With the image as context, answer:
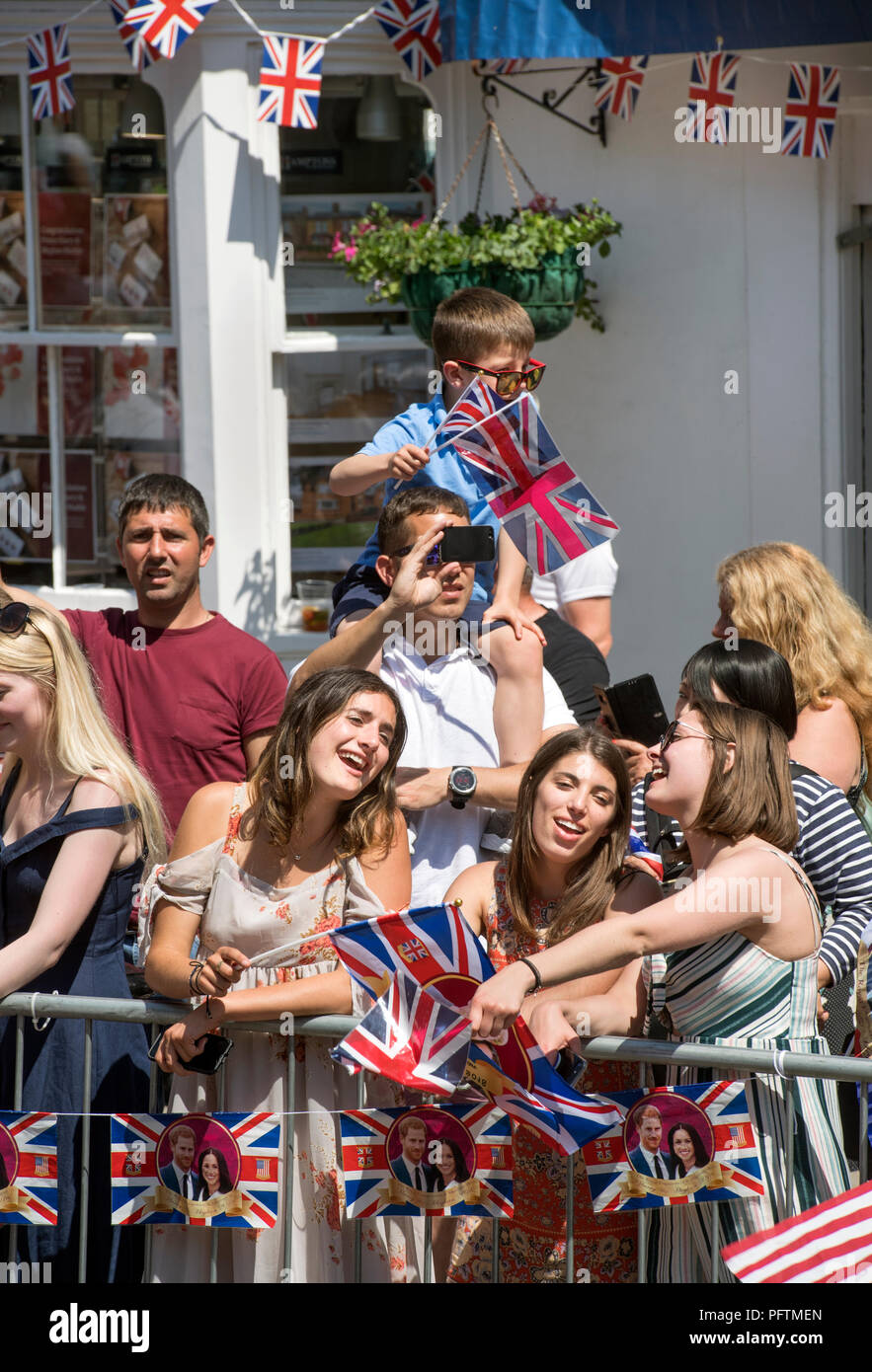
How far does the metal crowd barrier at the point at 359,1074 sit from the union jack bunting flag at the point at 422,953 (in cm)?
18

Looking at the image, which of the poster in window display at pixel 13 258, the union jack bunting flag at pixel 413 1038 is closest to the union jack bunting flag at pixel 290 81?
the poster in window display at pixel 13 258

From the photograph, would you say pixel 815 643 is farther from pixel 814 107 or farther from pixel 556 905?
pixel 814 107

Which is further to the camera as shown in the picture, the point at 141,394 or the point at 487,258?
the point at 141,394

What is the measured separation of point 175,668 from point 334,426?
230 cm

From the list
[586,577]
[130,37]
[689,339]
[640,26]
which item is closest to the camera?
[586,577]

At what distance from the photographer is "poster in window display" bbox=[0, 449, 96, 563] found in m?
6.46

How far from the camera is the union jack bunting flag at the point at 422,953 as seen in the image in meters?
2.76

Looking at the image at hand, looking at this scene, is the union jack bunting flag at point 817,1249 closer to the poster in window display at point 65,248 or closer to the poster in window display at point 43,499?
the poster in window display at point 43,499

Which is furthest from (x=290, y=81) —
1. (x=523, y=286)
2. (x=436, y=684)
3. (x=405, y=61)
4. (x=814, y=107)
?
(x=436, y=684)

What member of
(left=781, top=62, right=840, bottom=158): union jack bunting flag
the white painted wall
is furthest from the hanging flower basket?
(left=781, top=62, right=840, bottom=158): union jack bunting flag

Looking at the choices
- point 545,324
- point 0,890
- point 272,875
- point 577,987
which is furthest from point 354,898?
point 545,324

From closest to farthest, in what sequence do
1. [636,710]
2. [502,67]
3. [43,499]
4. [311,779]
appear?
1. [311,779]
2. [636,710]
3. [502,67]
4. [43,499]

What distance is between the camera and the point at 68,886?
10.5ft

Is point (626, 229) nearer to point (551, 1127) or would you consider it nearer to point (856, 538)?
point (856, 538)
